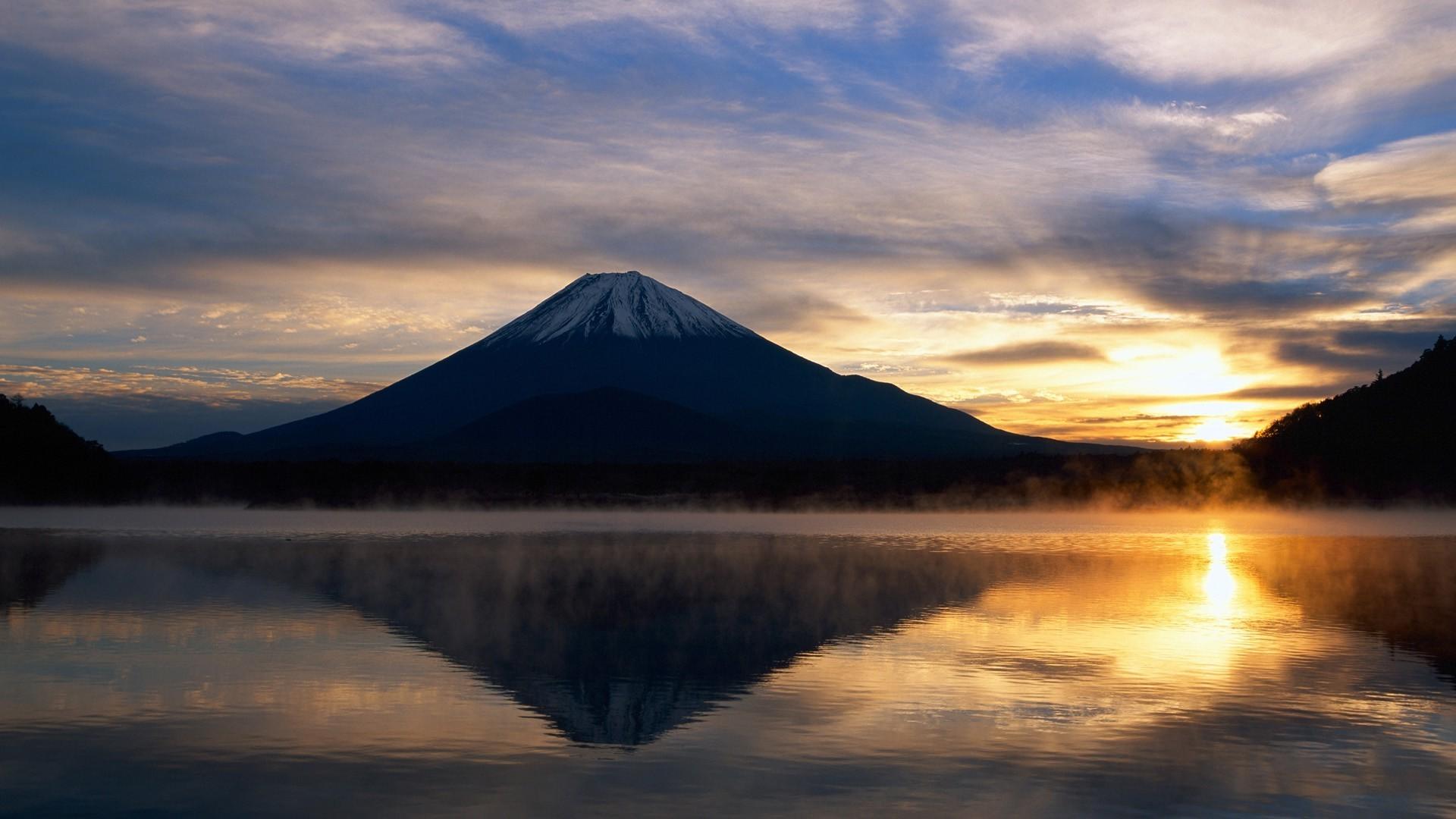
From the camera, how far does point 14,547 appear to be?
52.9m

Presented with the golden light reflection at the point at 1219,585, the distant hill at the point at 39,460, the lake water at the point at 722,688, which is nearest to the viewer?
the lake water at the point at 722,688

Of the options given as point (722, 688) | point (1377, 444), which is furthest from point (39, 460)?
point (1377, 444)

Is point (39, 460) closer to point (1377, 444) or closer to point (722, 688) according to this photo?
point (722, 688)

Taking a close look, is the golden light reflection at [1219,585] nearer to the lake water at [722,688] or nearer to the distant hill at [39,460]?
the lake water at [722,688]

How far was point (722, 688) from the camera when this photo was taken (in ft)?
71.8

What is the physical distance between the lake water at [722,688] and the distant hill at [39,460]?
7638cm

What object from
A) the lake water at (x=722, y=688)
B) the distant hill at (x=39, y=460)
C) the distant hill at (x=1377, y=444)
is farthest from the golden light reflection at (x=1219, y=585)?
the distant hill at (x=39, y=460)

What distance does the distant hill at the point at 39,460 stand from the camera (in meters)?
112

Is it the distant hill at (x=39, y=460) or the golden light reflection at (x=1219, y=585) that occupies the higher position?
the distant hill at (x=39, y=460)

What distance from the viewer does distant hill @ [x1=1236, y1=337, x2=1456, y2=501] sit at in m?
128

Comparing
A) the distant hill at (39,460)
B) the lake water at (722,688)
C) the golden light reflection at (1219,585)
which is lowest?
the lake water at (722,688)

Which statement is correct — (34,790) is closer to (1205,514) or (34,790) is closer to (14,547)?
(14,547)

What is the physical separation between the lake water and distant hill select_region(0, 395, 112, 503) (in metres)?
76.4

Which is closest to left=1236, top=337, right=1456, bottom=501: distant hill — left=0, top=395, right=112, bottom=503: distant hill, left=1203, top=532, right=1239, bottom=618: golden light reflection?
left=1203, top=532, right=1239, bottom=618: golden light reflection
